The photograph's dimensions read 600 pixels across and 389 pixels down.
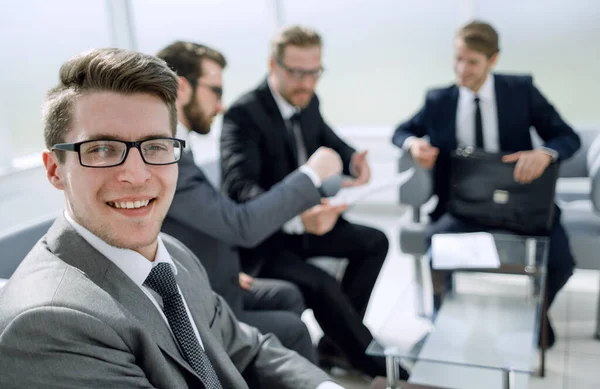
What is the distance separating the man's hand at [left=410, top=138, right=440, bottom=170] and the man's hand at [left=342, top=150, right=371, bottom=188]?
29cm

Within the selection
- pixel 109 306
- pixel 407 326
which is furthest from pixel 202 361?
pixel 407 326

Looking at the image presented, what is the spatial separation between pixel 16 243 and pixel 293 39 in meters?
1.52

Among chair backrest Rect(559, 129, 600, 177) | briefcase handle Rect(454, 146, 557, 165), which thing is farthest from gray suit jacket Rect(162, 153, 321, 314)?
chair backrest Rect(559, 129, 600, 177)

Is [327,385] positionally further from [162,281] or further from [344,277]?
[344,277]

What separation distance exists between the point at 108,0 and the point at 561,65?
12.3ft

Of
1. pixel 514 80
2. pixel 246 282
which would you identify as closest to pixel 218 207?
pixel 246 282

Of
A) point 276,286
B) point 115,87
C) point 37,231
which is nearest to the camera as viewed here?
point 115,87

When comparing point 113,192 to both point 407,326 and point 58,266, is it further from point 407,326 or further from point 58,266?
point 407,326

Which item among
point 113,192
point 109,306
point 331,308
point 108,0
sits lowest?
point 331,308

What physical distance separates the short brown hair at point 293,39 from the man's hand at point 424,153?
0.79 metres

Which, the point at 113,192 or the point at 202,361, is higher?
the point at 113,192

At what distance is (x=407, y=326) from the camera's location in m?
2.10

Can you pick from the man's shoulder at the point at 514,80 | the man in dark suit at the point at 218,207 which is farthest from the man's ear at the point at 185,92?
the man's shoulder at the point at 514,80

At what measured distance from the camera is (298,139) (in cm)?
288
